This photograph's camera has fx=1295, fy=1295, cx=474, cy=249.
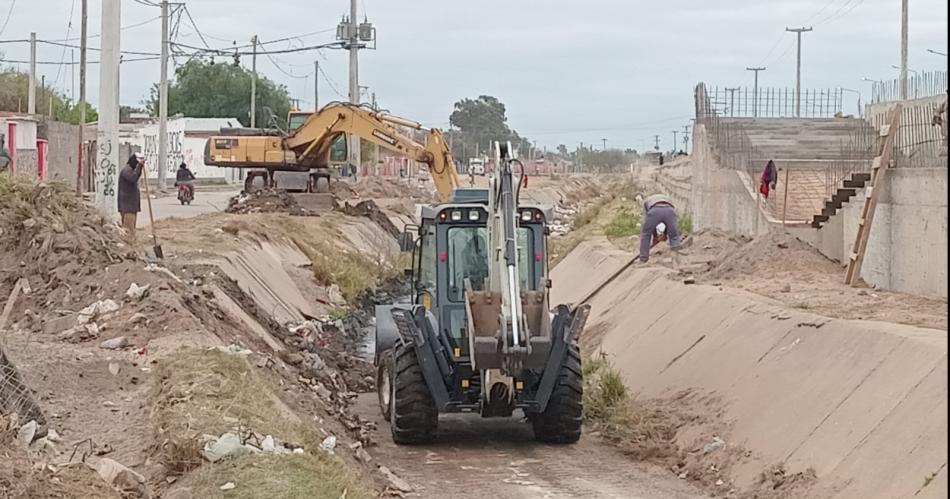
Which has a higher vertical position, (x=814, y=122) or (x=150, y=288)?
(x=814, y=122)

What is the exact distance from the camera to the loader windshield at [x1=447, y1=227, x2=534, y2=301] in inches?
586

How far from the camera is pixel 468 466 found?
545 inches

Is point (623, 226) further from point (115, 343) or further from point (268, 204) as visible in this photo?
point (115, 343)

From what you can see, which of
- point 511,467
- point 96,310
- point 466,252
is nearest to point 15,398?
point 511,467

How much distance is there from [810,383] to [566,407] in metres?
2.66

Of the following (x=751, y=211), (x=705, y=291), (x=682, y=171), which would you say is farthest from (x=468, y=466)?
(x=682, y=171)

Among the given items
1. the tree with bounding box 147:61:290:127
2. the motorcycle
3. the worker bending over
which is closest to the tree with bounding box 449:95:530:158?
the tree with bounding box 147:61:290:127

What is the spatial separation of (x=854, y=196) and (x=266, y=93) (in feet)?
291

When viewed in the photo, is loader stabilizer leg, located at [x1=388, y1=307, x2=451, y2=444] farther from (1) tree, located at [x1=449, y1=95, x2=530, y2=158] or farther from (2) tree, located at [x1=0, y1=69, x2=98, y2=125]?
(1) tree, located at [x1=449, y1=95, x2=530, y2=158]

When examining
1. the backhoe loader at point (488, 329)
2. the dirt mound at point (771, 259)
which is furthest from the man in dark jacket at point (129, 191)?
the dirt mound at point (771, 259)

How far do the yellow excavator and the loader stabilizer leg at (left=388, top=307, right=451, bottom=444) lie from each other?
1574 cm

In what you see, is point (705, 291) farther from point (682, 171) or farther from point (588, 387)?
point (682, 171)

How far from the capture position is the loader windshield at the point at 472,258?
586 inches

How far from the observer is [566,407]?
14430 millimetres
